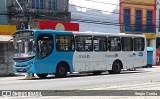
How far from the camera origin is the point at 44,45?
2453 centimetres

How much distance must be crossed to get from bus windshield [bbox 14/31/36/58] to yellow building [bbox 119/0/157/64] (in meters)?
23.0

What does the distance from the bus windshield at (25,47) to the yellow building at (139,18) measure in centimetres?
2297

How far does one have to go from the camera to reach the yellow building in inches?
1860

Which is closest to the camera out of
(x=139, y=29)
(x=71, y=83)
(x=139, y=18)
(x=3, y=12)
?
(x=71, y=83)

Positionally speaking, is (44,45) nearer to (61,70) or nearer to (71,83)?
(61,70)

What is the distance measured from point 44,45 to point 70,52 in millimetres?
2060

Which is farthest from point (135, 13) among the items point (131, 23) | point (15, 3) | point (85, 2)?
point (15, 3)

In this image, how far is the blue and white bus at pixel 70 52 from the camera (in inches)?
962

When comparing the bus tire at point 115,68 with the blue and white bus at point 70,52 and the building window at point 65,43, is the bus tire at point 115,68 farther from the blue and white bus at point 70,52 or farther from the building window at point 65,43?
the building window at point 65,43

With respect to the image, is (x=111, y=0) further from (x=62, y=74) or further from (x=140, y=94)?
(x=140, y=94)

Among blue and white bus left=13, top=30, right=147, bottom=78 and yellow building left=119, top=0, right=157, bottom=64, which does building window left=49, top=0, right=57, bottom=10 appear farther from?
blue and white bus left=13, top=30, right=147, bottom=78

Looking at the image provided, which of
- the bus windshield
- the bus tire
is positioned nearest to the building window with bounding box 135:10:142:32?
the bus tire

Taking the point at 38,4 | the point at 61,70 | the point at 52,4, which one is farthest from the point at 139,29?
the point at 61,70

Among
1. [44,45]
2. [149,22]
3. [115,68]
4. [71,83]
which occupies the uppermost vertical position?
[149,22]
